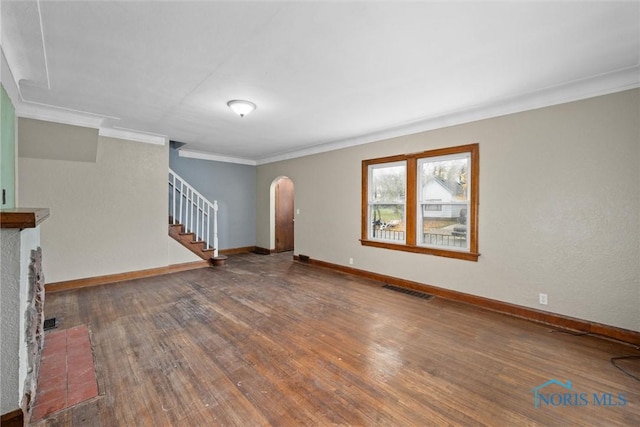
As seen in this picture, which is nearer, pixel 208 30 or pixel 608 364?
pixel 208 30

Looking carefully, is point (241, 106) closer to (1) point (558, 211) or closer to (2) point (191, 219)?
(2) point (191, 219)

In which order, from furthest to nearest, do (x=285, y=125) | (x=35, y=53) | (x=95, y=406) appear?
1. (x=285, y=125)
2. (x=35, y=53)
3. (x=95, y=406)

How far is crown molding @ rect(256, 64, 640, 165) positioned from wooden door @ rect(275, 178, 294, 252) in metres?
3.60

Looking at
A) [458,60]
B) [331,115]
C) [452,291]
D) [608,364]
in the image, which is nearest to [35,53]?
[331,115]

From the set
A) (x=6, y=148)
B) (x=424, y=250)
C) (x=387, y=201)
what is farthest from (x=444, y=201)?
(x=6, y=148)

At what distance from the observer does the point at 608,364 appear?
93.3 inches

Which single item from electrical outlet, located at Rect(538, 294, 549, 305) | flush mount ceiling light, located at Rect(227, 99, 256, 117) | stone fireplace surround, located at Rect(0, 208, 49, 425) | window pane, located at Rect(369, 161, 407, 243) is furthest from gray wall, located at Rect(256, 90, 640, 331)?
stone fireplace surround, located at Rect(0, 208, 49, 425)

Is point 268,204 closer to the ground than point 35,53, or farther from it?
closer to the ground

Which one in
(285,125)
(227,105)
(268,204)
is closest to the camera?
(227,105)

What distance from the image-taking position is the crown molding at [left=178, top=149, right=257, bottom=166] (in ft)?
21.4

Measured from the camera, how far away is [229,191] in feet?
24.1

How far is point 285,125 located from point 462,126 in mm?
2668

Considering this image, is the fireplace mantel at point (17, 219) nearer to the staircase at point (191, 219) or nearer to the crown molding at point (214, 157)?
the staircase at point (191, 219)

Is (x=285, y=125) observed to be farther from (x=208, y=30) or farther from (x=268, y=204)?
(x=268, y=204)
